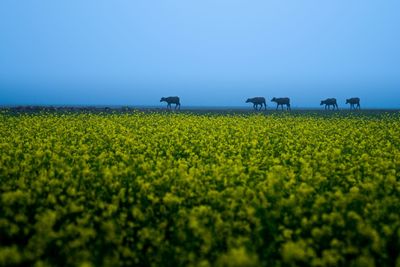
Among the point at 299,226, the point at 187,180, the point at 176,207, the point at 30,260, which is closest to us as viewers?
the point at 30,260

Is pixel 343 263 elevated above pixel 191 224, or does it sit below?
below

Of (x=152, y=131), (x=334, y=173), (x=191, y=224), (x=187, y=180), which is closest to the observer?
(x=191, y=224)

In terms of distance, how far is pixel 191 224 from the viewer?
6.77m

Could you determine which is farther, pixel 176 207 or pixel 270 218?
pixel 176 207

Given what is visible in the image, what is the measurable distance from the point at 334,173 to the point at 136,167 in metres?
5.96

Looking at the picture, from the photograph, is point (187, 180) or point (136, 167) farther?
point (136, 167)

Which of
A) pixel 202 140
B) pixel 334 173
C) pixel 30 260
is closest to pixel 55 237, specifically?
pixel 30 260

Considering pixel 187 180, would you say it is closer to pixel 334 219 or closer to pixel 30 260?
pixel 334 219

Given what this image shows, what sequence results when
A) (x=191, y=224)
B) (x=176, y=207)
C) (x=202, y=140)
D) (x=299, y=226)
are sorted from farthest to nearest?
(x=202, y=140)
(x=176, y=207)
(x=299, y=226)
(x=191, y=224)

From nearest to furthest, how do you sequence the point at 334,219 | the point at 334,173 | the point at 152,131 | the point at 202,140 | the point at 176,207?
the point at 334,219 → the point at 176,207 → the point at 334,173 → the point at 202,140 → the point at 152,131

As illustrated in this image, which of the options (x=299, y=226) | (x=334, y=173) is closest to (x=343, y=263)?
(x=299, y=226)

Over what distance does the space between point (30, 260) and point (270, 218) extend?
454 centimetres

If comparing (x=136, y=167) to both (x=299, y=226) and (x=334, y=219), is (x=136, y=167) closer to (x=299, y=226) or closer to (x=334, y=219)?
(x=299, y=226)

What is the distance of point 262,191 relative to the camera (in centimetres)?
966
